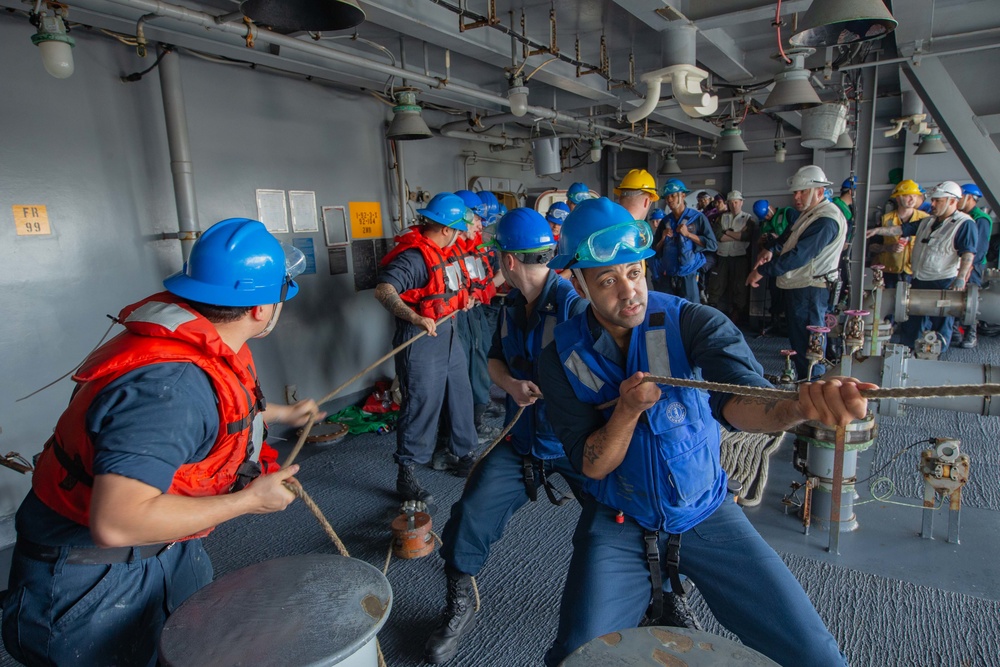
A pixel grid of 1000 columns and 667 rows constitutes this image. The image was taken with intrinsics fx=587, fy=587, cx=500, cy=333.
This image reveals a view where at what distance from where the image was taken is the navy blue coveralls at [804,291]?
5211 mm

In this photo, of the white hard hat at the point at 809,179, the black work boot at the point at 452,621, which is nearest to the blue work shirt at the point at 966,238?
the white hard hat at the point at 809,179

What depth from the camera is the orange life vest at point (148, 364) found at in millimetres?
1503

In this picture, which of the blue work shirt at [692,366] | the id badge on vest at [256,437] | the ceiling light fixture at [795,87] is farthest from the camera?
the ceiling light fixture at [795,87]

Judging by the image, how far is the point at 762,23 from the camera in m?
5.49

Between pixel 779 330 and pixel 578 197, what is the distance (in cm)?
449

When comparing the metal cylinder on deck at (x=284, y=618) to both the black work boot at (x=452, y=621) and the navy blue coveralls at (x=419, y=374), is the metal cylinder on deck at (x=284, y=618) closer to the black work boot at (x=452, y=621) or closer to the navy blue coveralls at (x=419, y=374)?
the black work boot at (x=452, y=621)

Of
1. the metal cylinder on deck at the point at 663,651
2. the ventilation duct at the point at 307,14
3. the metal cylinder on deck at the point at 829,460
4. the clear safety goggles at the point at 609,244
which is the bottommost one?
the metal cylinder on deck at the point at 829,460

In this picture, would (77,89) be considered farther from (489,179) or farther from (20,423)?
(489,179)

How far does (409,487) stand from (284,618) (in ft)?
8.62

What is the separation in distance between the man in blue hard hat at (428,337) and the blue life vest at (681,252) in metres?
4.26

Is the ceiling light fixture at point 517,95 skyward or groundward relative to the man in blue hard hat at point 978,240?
skyward

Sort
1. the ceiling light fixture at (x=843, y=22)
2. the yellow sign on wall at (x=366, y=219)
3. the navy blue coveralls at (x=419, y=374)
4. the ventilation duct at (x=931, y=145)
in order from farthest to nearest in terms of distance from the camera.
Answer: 1. the ventilation duct at (x=931, y=145)
2. the yellow sign on wall at (x=366, y=219)
3. the navy blue coveralls at (x=419, y=374)
4. the ceiling light fixture at (x=843, y=22)

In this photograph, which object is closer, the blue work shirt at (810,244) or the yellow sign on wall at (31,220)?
the yellow sign on wall at (31,220)

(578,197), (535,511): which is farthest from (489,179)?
(535,511)
